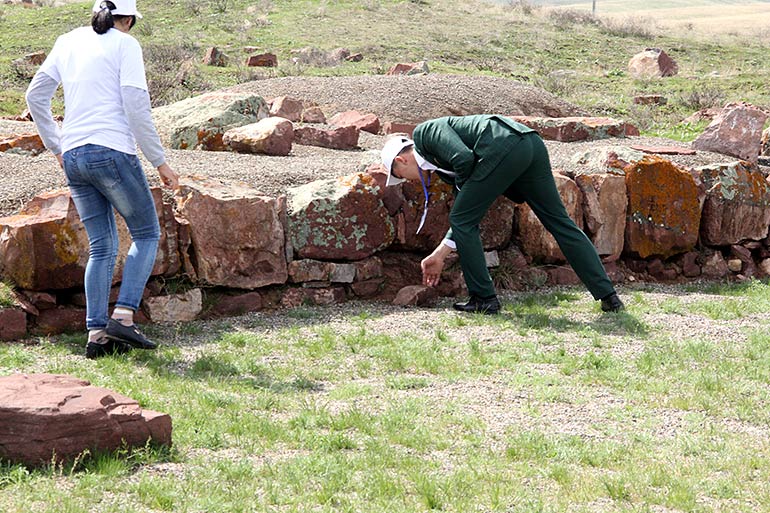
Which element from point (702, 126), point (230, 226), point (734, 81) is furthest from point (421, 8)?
point (230, 226)

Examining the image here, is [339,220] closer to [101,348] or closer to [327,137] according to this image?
[101,348]

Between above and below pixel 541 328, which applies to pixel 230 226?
above

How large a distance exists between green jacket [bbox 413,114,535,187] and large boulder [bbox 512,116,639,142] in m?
5.37

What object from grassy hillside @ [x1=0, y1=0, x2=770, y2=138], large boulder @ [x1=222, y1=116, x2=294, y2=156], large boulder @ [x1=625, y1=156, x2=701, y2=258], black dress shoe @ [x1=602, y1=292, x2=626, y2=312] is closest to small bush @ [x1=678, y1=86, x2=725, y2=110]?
grassy hillside @ [x1=0, y1=0, x2=770, y2=138]

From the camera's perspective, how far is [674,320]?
7.16m

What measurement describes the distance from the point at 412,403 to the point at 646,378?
4.82ft

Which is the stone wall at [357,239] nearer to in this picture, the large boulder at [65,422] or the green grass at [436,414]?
the green grass at [436,414]

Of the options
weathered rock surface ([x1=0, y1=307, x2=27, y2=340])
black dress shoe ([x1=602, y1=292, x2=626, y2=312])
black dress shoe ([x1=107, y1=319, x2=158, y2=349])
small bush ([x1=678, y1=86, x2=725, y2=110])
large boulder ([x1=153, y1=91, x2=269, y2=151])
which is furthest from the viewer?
small bush ([x1=678, y1=86, x2=725, y2=110])

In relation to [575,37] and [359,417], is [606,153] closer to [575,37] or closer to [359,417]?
[359,417]

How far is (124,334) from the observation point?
227 inches

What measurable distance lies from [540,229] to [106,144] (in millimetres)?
4176

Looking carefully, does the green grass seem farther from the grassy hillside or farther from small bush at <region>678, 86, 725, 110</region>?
small bush at <region>678, 86, 725, 110</region>

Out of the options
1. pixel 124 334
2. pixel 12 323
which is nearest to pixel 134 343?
pixel 124 334

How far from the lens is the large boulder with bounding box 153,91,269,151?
33.9ft
